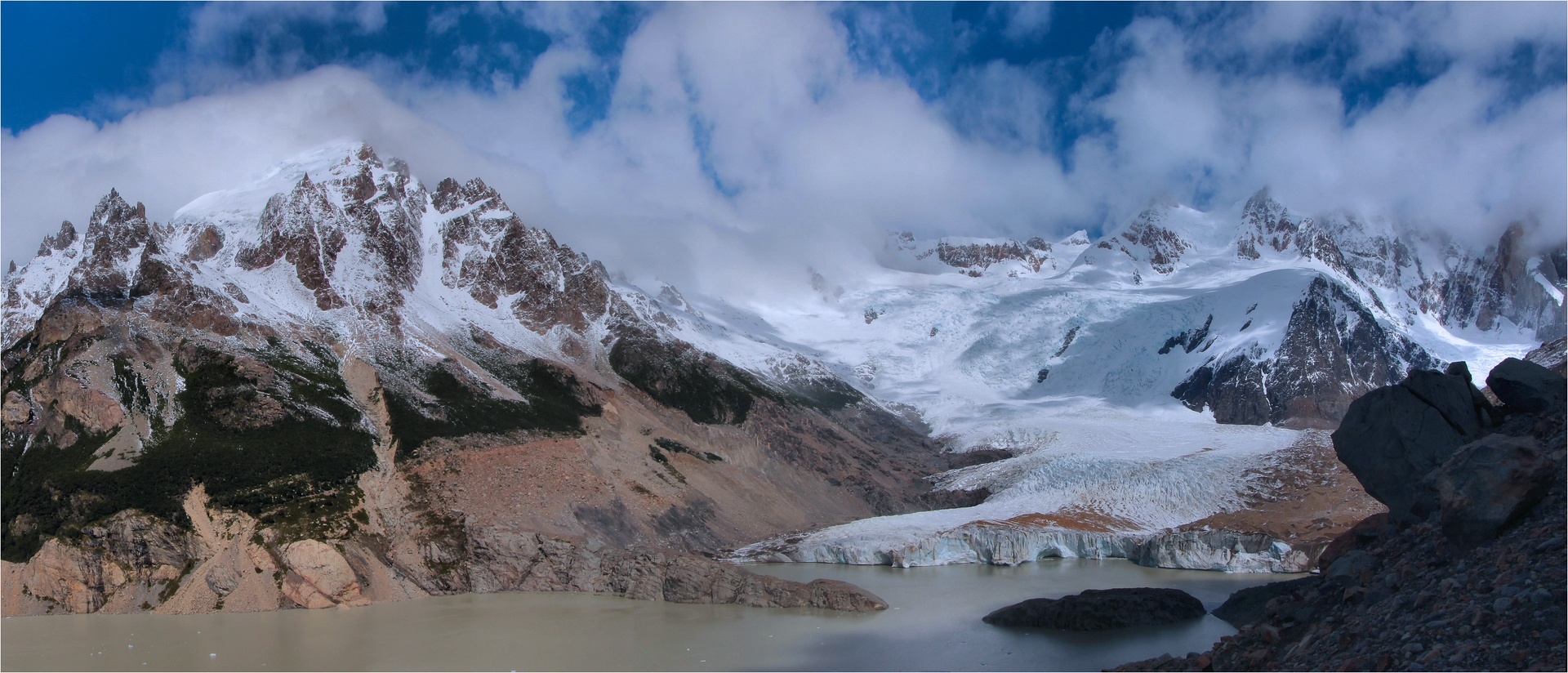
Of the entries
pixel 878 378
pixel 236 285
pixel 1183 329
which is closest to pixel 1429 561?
pixel 236 285

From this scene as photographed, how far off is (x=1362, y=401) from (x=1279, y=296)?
16125 centimetres

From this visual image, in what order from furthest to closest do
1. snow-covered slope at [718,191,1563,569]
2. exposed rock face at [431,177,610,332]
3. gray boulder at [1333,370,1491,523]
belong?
exposed rock face at [431,177,610,332] → snow-covered slope at [718,191,1563,569] → gray boulder at [1333,370,1491,523]

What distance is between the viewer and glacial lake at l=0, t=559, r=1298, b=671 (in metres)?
30.5

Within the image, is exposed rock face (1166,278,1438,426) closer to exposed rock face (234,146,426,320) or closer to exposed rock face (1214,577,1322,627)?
exposed rock face (234,146,426,320)

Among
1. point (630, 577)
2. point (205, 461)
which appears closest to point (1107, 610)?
point (630, 577)

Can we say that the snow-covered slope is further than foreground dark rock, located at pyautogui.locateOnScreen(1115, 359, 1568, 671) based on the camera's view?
Yes

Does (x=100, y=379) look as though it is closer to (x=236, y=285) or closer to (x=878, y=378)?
(x=236, y=285)

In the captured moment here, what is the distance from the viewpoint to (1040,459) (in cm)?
9056

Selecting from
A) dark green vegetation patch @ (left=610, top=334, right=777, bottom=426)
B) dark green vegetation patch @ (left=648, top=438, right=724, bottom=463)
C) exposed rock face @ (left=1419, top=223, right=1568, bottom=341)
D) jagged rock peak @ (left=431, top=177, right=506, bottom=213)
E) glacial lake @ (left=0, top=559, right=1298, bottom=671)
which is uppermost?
exposed rock face @ (left=1419, top=223, right=1568, bottom=341)

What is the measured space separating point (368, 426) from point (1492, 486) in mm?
60349

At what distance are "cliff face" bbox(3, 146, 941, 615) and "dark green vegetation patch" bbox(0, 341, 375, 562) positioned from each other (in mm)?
162

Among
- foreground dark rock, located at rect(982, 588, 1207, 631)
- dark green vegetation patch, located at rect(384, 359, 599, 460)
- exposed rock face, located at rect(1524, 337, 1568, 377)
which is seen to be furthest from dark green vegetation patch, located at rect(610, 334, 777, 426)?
exposed rock face, located at rect(1524, 337, 1568, 377)

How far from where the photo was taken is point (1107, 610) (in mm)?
33625

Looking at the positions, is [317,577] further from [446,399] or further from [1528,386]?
[1528,386]
